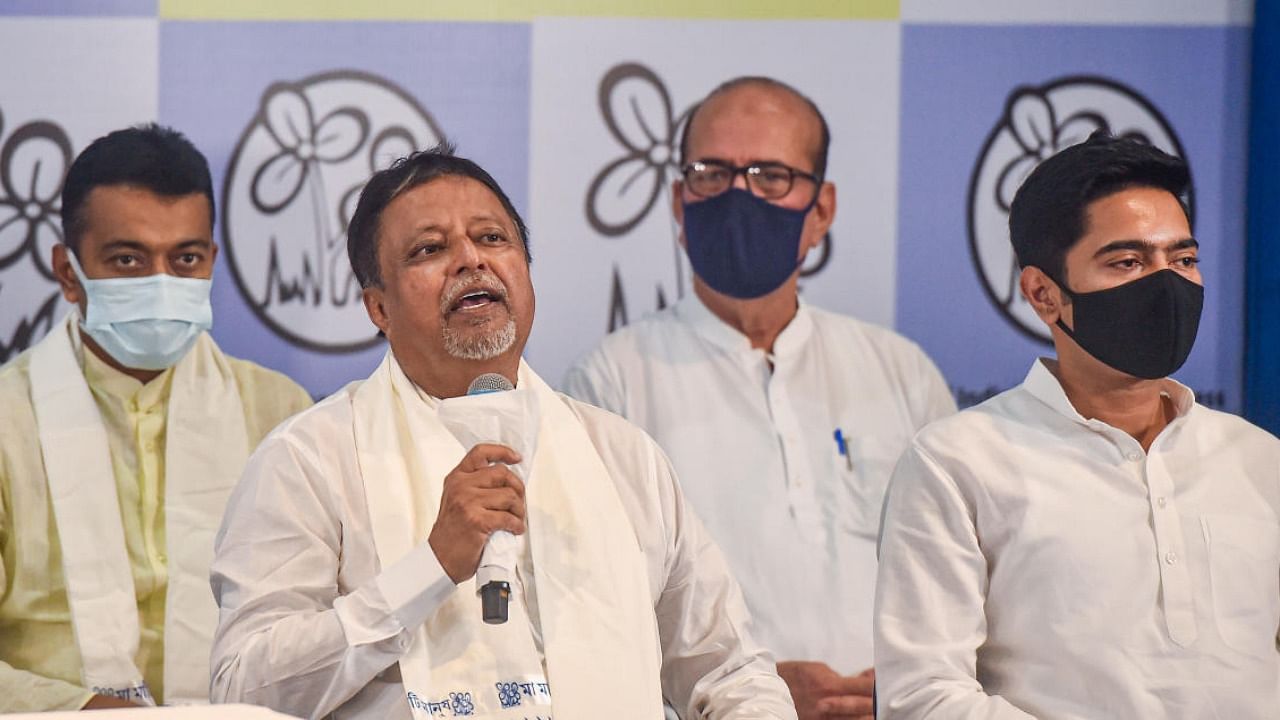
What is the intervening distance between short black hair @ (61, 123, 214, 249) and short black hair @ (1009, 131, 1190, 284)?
2254mm

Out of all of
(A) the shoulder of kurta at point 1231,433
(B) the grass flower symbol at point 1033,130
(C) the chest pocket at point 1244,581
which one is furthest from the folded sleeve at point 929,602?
(B) the grass flower symbol at point 1033,130

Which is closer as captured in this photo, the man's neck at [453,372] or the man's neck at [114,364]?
the man's neck at [453,372]

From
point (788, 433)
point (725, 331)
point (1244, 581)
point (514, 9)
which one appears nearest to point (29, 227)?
point (514, 9)

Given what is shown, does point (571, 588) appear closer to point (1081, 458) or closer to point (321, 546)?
point (321, 546)

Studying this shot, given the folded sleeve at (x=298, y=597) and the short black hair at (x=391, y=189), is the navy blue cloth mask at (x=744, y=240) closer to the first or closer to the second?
the short black hair at (x=391, y=189)

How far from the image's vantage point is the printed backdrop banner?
4.34 metres

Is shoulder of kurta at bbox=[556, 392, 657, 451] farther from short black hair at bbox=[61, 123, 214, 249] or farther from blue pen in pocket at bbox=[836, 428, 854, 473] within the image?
short black hair at bbox=[61, 123, 214, 249]

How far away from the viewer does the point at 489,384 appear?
9.18ft

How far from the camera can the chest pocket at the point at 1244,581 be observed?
3057mm

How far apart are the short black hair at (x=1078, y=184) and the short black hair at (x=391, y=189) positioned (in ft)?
3.76

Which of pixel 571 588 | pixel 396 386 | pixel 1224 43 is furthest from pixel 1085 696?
pixel 1224 43

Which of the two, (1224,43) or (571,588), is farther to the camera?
(1224,43)

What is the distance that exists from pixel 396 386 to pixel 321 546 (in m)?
0.42

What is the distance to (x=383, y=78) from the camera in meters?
4.38
